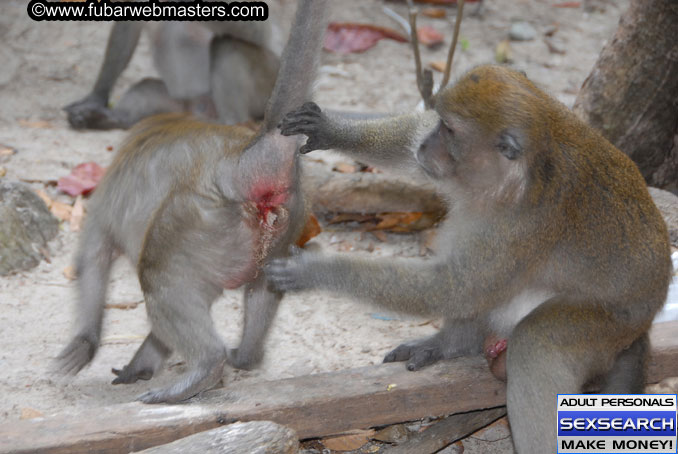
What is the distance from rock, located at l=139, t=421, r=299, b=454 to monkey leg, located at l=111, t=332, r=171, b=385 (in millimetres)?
990

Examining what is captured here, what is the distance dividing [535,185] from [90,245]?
2026 mm

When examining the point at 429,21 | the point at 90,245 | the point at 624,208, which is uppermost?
the point at 429,21

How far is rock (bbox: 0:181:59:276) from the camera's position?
15.6 feet

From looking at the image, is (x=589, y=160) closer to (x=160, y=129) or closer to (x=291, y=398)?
(x=291, y=398)

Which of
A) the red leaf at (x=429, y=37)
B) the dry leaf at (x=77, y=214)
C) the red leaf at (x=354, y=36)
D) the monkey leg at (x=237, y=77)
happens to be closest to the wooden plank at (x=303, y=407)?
the dry leaf at (x=77, y=214)

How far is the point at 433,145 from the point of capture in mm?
3197

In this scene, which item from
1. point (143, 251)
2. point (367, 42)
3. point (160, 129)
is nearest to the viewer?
point (143, 251)

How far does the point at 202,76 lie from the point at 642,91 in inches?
136

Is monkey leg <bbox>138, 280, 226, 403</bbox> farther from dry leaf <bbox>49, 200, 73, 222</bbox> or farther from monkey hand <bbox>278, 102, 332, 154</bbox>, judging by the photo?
dry leaf <bbox>49, 200, 73, 222</bbox>

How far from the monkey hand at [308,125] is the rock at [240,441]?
114cm

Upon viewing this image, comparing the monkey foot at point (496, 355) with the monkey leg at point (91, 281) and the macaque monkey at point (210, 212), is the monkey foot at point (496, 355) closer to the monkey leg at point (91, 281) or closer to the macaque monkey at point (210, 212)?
the macaque monkey at point (210, 212)

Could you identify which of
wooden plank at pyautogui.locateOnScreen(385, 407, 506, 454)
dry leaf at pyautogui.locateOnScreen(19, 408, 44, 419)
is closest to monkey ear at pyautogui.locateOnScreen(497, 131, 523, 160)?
wooden plank at pyautogui.locateOnScreen(385, 407, 506, 454)

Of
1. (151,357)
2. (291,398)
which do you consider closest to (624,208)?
(291,398)

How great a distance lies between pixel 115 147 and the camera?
602 cm
